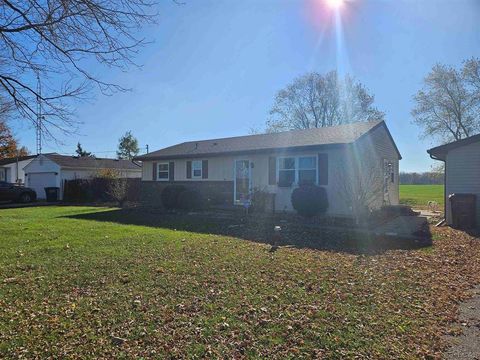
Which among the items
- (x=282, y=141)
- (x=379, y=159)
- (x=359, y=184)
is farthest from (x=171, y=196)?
(x=379, y=159)

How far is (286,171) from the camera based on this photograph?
15.5 m

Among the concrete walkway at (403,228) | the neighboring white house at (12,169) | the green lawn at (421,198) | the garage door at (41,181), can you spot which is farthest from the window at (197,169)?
the neighboring white house at (12,169)

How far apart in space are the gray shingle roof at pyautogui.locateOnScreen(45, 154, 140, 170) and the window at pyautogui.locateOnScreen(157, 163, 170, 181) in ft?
37.3

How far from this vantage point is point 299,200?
44.9 feet

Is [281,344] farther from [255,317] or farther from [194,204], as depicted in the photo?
[194,204]

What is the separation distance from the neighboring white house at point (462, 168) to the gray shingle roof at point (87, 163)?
26.5 meters

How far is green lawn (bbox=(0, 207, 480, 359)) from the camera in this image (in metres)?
3.45

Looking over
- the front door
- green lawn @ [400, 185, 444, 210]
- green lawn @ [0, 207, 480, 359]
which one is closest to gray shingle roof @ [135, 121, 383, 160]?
the front door

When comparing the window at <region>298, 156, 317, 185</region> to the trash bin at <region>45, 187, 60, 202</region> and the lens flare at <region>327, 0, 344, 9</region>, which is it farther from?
the trash bin at <region>45, 187, 60, 202</region>

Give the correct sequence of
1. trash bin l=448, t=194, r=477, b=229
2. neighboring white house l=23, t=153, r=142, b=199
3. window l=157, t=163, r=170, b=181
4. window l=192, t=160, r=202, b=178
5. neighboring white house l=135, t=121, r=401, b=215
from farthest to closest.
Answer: neighboring white house l=23, t=153, r=142, b=199 → window l=157, t=163, r=170, b=181 → window l=192, t=160, r=202, b=178 → neighboring white house l=135, t=121, r=401, b=215 → trash bin l=448, t=194, r=477, b=229

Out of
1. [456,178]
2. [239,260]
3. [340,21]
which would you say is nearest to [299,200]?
[456,178]

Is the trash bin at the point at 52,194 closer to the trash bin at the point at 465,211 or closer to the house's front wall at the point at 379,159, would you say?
the house's front wall at the point at 379,159

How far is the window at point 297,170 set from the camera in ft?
48.2

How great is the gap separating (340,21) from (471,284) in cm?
838
